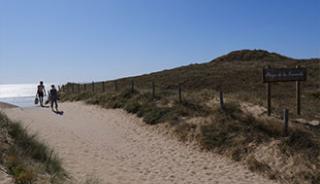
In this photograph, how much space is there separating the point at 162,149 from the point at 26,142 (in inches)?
218

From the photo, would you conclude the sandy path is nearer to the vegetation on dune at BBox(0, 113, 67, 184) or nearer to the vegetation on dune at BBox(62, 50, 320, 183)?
the vegetation on dune at BBox(62, 50, 320, 183)

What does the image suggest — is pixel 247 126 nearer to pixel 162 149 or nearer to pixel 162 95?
pixel 162 149

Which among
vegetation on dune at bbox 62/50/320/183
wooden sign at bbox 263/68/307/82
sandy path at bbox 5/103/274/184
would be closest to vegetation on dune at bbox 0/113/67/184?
sandy path at bbox 5/103/274/184

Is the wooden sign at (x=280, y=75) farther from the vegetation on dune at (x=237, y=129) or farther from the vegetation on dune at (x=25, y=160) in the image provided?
the vegetation on dune at (x=25, y=160)

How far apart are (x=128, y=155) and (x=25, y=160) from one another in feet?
19.0

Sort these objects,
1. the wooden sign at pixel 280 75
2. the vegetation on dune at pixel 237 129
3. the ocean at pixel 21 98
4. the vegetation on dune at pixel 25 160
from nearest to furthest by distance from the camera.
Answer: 1. the vegetation on dune at pixel 25 160
2. the vegetation on dune at pixel 237 129
3. the wooden sign at pixel 280 75
4. the ocean at pixel 21 98

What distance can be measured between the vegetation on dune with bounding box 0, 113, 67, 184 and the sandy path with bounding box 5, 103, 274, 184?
40.6 inches

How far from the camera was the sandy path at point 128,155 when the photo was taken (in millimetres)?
10984

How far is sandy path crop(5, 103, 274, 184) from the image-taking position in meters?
11.0

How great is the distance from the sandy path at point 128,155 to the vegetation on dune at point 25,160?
1.03 meters

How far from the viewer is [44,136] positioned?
1564 centimetres

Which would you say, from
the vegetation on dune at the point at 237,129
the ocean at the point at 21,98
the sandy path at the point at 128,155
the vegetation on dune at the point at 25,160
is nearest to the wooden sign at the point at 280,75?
the vegetation on dune at the point at 237,129

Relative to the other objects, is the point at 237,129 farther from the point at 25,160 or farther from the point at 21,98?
the point at 21,98

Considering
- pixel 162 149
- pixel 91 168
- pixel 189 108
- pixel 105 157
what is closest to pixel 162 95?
pixel 189 108
